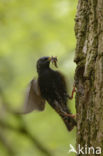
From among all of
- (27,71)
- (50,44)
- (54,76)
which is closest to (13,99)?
(27,71)

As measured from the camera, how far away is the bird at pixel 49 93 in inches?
154

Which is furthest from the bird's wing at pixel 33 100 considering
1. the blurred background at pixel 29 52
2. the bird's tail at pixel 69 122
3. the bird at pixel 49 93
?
the blurred background at pixel 29 52

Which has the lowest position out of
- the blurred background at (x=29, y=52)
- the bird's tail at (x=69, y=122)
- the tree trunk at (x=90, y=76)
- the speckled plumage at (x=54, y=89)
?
the blurred background at (x=29, y=52)

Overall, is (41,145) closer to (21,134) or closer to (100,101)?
(21,134)

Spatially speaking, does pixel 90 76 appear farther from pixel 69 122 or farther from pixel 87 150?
pixel 69 122

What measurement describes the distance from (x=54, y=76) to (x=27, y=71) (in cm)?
306

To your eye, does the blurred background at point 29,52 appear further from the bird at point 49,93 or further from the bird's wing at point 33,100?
the bird's wing at point 33,100

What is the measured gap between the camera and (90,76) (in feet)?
8.27

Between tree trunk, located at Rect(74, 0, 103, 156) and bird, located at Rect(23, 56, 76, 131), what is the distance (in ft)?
3.90

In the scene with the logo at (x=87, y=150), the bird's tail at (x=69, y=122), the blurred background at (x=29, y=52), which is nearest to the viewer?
the logo at (x=87, y=150)

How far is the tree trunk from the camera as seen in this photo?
242 centimetres

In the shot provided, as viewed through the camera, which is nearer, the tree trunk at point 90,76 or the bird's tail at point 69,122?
the tree trunk at point 90,76

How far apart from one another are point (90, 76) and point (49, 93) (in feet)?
5.36

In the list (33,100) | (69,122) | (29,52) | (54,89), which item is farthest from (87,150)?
(29,52)
